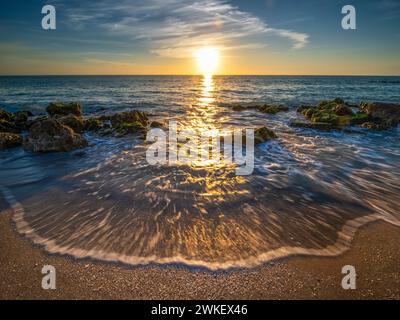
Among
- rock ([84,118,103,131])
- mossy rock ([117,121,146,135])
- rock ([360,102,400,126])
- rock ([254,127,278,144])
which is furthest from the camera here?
rock ([360,102,400,126])

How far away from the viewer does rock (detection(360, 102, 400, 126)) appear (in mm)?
15711

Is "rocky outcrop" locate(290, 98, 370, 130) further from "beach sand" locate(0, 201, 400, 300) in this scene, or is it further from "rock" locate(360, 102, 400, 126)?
"beach sand" locate(0, 201, 400, 300)

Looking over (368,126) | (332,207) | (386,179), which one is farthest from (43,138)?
(368,126)

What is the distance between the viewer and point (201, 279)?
3.53 m

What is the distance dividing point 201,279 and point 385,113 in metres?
18.1

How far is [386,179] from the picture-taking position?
23.2ft

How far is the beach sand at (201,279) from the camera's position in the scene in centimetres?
330

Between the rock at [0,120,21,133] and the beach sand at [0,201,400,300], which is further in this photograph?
the rock at [0,120,21,133]

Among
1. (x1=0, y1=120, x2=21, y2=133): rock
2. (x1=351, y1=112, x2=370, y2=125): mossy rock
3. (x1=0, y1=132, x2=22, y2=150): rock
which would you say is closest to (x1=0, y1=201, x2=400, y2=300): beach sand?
(x1=0, y1=132, x2=22, y2=150): rock

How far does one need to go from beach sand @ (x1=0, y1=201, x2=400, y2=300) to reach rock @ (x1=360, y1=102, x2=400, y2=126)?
49.2 ft

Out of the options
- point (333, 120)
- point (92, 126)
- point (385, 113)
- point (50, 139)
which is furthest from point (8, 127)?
point (385, 113)

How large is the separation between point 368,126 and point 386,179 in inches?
376

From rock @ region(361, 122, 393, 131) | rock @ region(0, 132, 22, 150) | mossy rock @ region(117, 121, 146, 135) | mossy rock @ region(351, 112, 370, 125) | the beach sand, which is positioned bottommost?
the beach sand
